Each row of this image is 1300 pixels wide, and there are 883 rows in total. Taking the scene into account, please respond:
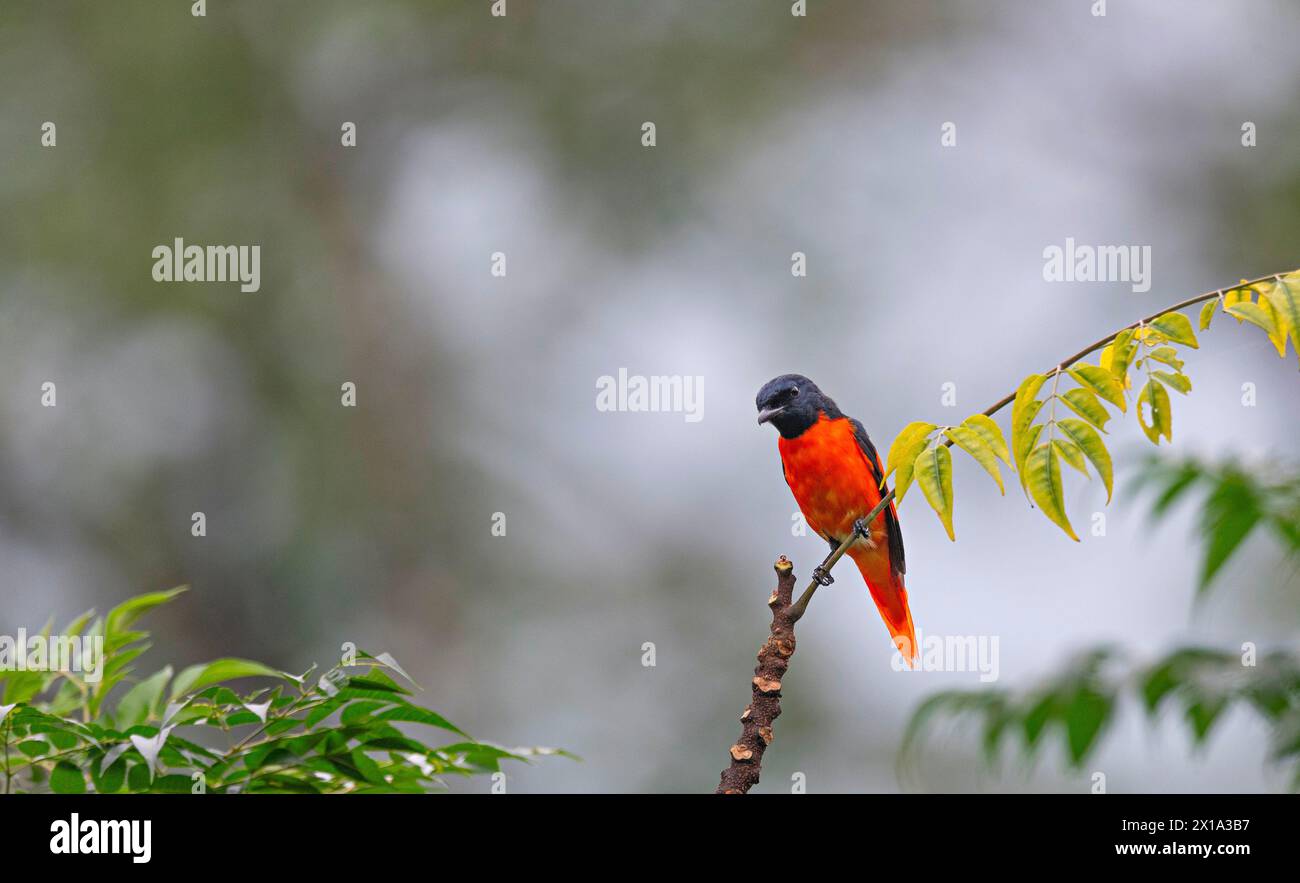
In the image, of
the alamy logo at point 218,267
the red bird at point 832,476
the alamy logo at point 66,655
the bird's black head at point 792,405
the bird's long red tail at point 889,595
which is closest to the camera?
the alamy logo at point 66,655

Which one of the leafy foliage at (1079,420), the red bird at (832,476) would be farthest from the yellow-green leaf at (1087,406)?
the red bird at (832,476)

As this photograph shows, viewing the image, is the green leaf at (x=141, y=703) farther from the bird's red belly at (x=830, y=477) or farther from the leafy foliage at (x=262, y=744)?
the bird's red belly at (x=830, y=477)

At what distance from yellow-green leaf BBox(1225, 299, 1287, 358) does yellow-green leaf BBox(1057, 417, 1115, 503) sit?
0.21 metres

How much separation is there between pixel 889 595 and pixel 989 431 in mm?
1916

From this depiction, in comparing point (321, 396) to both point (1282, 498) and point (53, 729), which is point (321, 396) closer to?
point (53, 729)

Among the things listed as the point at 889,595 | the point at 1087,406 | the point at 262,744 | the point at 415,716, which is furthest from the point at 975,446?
the point at 889,595

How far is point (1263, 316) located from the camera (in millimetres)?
1246

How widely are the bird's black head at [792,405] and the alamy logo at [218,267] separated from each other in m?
5.12

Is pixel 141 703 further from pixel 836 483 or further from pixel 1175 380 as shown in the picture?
pixel 836 483

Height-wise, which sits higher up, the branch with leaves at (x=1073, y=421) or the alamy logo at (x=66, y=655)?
the branch with leaves at (x=1073, y=421)

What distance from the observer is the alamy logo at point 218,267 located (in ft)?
22.5
